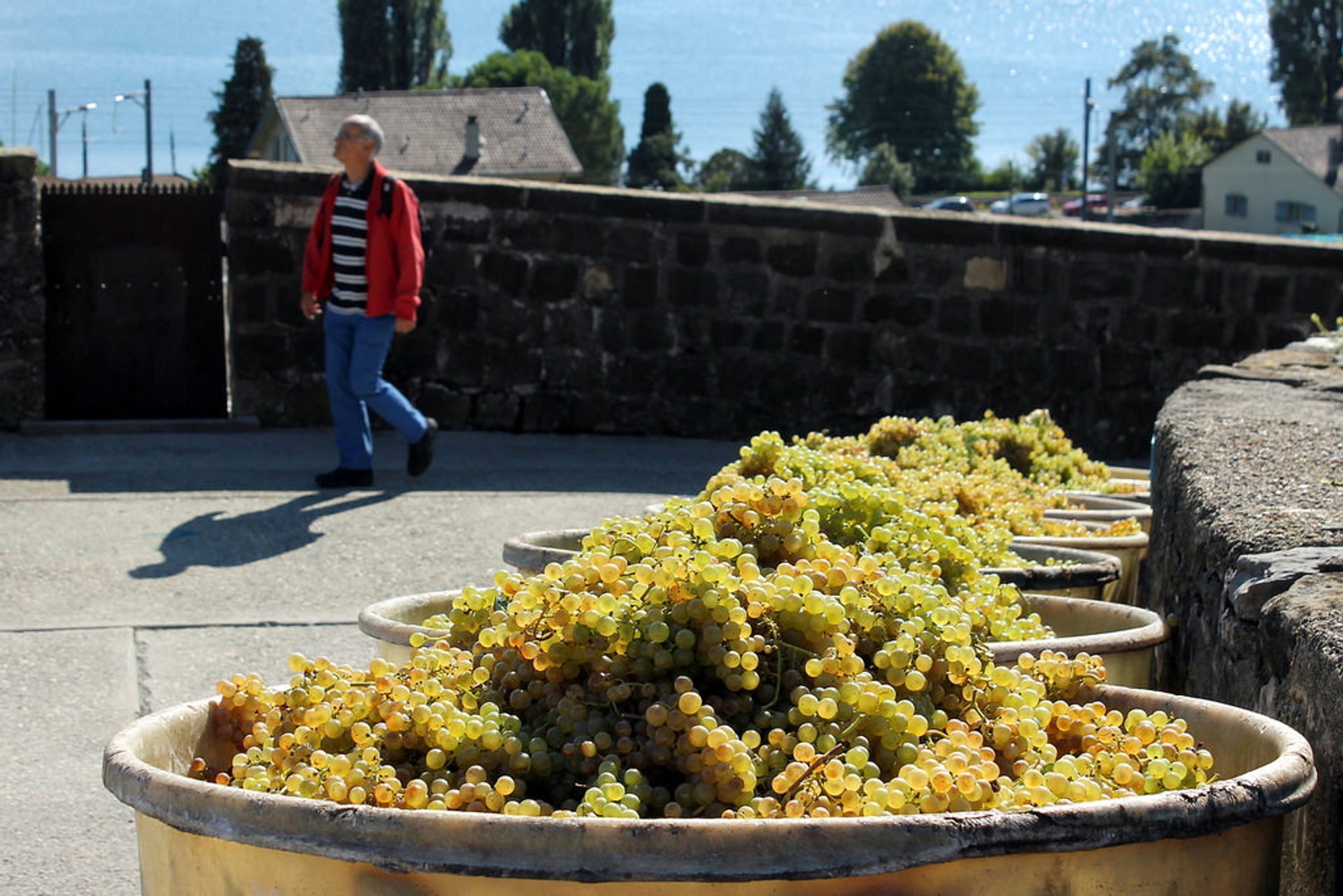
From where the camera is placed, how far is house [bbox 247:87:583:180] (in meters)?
61.3

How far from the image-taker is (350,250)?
285 inches

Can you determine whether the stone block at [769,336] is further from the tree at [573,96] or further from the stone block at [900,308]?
the tree at [573,96]

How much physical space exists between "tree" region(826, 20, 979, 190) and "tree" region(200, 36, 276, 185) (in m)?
50.5

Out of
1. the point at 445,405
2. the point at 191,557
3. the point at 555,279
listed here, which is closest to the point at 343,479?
the point at 191,557

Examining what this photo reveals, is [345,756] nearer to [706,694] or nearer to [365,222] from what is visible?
[706,694]

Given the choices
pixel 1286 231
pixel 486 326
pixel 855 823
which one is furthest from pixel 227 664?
pixel 1286 231

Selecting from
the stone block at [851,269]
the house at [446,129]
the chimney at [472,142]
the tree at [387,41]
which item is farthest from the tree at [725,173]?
the stone block at [851,269]

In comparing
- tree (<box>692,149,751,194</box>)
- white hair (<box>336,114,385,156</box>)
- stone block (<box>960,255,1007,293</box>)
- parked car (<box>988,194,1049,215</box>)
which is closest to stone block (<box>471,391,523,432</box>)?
white hair (<box>336,114,385,156</box>)

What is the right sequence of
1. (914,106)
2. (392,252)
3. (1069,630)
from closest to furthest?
(1069,630), (392,252), (914,106)

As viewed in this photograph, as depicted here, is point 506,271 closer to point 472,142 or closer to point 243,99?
point 472,142

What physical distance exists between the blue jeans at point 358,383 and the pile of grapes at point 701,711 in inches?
210

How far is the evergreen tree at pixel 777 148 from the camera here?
11288 cm

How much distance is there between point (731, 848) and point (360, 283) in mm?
6139

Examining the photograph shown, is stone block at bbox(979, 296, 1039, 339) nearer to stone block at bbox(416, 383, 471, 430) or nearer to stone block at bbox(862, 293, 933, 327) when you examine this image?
stone block at bbox(862, 293, 933, 327)
